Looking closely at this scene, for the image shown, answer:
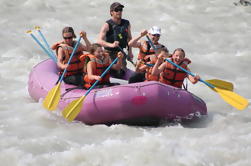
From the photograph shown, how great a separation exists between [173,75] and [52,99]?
1342 millimetres

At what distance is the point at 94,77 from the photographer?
537cm

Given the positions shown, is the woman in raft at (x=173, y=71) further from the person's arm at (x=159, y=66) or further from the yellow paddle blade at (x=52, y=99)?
the yellow paddle blade at (x=52, y=99)

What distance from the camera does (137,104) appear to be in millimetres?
5012

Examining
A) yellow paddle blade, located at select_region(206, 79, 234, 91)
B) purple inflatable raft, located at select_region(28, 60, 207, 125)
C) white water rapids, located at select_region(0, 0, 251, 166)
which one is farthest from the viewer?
yellow paddle blade, located at select_region(206, 79, 234, 91)

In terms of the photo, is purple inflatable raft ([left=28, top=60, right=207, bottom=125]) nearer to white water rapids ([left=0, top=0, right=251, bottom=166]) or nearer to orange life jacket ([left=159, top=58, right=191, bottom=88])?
white water rapids ([left=0, top=0, right=251, bottom=166])

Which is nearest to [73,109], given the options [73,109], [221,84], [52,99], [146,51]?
[73,109]

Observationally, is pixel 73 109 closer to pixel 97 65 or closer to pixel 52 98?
pixel 52 98

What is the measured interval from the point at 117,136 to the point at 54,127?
728 mm

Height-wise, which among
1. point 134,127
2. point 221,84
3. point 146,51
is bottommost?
point 134,127

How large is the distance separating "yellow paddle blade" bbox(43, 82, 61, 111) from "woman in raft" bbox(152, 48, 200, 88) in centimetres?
106

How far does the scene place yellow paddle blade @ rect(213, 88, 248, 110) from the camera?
5120 millimetres

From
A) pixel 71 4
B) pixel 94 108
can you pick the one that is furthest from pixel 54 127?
pixel 71 4

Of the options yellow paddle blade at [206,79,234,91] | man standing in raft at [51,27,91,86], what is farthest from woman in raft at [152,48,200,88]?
man standing in raft at [51,27,91,86]

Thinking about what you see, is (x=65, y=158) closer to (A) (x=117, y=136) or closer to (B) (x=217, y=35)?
(A) (x=117, y=136)
